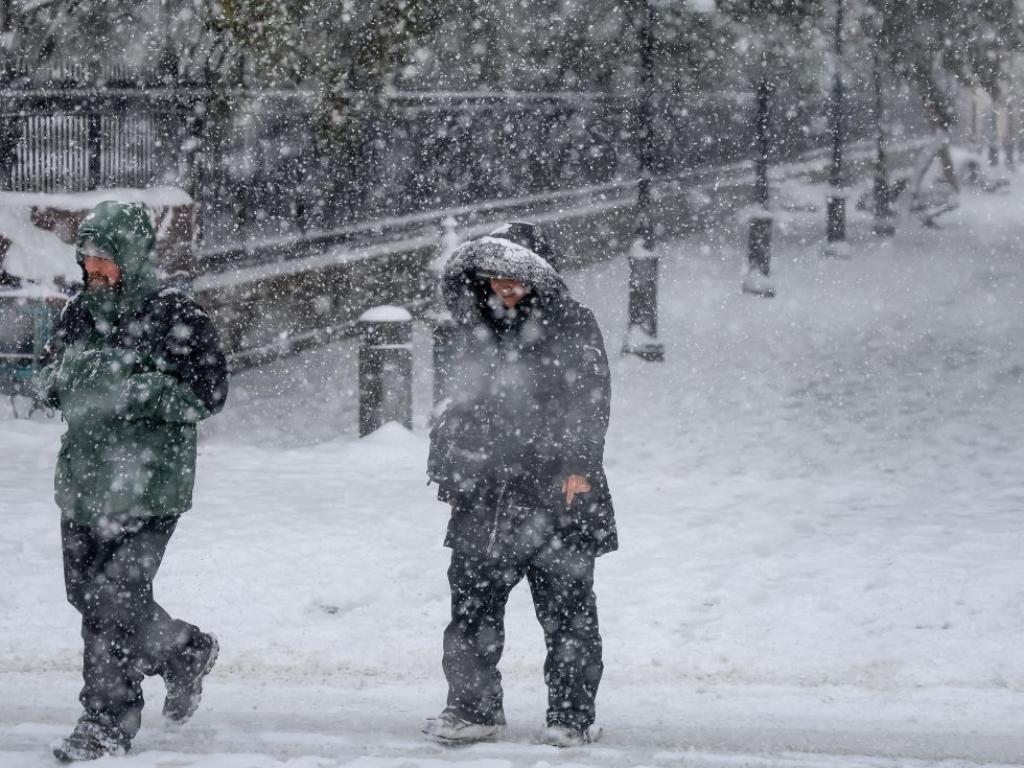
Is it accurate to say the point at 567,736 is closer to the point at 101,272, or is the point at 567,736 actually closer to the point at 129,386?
the point at 129,386

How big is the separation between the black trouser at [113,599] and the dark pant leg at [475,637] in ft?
3.38

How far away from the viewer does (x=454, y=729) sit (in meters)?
4.83

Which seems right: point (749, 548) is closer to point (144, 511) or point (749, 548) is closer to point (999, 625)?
point (999, 625)

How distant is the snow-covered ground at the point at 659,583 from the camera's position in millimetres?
5035

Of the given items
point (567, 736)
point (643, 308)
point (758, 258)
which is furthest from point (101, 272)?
point (758, 258)

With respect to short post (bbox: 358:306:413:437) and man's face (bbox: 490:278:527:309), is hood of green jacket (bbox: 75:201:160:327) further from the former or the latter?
short post (bbox: 358:306:413:437)

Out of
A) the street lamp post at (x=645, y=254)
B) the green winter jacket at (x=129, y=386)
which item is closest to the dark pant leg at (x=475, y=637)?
the green winter jacket at (x=129, y=386)

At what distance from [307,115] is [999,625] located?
9965 mm

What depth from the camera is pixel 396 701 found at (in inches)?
214

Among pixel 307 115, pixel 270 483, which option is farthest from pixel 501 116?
pixel 270 483

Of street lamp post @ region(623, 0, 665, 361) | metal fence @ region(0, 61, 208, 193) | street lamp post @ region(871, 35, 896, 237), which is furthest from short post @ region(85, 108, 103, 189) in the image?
street lamp post @ region(871, 35, 896, 237)

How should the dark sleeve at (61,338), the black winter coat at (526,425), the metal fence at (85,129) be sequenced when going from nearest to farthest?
the dark sleeve at (61,338) < the black winter coat at (526,425) < the metal fence at (85,129)

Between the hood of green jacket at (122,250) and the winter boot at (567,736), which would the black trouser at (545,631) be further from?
the hood of green jacket at (122,250)

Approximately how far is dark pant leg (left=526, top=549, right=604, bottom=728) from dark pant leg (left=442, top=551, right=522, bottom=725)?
0.14 m
